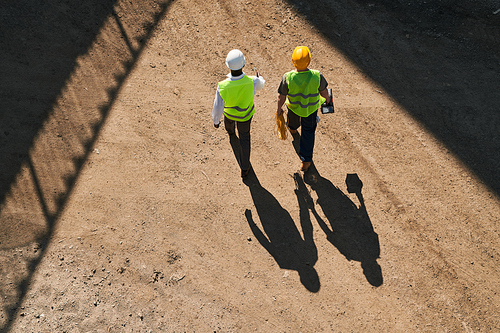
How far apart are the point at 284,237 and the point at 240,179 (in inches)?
48.7

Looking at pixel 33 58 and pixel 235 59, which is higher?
pixel 235 59

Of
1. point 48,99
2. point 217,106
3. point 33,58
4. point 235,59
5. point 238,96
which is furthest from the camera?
point 33,58

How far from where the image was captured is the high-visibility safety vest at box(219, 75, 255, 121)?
4578 millimetres

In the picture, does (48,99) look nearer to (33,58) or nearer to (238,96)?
(33,58)

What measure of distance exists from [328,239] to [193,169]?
8.34ft

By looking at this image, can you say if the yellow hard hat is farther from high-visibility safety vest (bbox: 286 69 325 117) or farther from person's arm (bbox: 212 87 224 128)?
person's arm (bbox: 212 87 224 128)

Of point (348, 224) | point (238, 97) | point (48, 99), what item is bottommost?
point (348, 224)

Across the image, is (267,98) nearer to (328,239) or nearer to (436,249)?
(328,239)

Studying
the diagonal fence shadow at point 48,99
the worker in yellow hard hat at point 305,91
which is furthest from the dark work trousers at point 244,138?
the diagonal fence shadow at point 48,99

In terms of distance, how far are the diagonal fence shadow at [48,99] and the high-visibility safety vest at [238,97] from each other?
2.71 meters

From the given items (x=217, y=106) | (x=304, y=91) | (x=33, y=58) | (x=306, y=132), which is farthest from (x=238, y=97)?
(x=33, y=58)

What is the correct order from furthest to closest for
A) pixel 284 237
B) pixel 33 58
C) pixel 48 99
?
pixel 33 58 < pixel 48 99 < pixel 284 237

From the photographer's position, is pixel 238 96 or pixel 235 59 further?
pixel 238 96

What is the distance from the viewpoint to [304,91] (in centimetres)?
476
